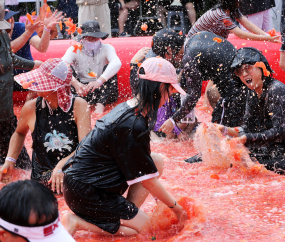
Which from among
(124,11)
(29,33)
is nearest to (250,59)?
(29,33)

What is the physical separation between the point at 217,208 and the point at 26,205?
5.91 ft

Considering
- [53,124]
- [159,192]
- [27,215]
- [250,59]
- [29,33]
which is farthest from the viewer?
[29,33]

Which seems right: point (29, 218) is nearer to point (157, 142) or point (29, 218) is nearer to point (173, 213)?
point (173, 213)

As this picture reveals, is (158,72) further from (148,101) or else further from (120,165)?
(120,165)

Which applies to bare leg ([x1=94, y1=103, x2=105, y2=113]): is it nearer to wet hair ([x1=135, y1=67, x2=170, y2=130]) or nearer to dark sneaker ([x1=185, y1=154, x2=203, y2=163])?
dark sneaker ([x1=185, y1=154, x2=203, y2=163])

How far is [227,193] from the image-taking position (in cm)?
315

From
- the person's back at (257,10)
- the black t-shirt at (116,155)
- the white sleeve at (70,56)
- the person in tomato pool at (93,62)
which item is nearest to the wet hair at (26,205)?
the black t-shirt at (116,155)

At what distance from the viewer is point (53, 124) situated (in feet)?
10.1

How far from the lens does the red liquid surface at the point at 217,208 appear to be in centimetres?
247

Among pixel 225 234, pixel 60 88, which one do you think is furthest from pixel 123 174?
pixel 60 88

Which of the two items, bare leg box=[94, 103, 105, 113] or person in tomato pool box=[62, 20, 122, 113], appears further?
bare leg box=[94, 103, 105, 113]

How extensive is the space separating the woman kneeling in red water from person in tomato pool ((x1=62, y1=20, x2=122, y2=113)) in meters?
3.30

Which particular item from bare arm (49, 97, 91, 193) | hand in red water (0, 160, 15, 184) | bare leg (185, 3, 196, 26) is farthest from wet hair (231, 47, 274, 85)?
bare leg (185, 3, 196, 26)

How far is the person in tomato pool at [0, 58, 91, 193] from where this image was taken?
2936 mm
